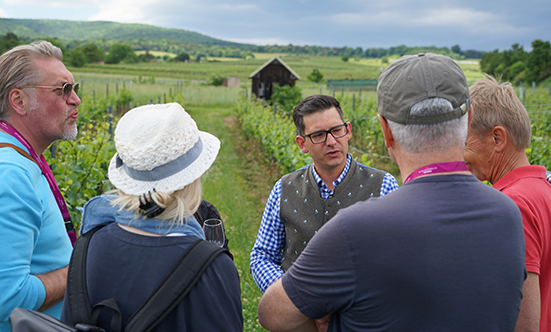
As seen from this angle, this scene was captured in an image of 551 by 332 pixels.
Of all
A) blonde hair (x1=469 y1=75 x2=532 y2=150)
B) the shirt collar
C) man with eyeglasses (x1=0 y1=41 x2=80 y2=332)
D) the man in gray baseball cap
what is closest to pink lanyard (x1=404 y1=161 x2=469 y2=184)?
the man in gray baseball cap

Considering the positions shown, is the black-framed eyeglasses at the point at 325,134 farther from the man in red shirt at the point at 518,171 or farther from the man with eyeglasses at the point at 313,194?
the man in red shirt at the point at 518,171

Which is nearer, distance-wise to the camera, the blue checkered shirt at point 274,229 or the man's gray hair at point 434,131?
the man's gray hair at point 434,131

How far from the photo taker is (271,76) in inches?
1060

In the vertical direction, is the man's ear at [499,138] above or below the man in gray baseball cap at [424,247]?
above

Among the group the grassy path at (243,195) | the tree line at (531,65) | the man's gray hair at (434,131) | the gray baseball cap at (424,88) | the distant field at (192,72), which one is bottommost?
the grassy path at (243,195)

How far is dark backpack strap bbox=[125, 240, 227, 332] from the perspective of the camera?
120 centimetres

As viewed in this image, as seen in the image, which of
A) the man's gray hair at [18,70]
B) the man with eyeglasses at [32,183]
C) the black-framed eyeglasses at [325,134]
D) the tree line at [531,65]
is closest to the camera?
the man with eyeglasses at [32,183]

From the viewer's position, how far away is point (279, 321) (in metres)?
1.26

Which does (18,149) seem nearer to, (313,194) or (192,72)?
(313,194)

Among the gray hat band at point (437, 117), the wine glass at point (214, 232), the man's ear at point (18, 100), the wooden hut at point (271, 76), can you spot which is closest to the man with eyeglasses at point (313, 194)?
the wine glass at point (214, 232)

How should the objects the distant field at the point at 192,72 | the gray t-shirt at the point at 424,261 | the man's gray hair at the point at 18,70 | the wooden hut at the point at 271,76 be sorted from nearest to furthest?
1. the gray t-shirt at the point at 424,261
2. the man's gray hair at the point at 18,70
3. the wooden hut at the point at 271,76
4. the distant field at the point at 192,72

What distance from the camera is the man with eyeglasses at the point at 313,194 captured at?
231 centimetres

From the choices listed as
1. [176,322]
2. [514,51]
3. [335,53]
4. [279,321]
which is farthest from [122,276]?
[335,53]

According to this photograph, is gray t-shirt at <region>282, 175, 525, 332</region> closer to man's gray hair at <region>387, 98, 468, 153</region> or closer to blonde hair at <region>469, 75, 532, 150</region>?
man's gray hair at <region>387, 98, 468, 153</region>
